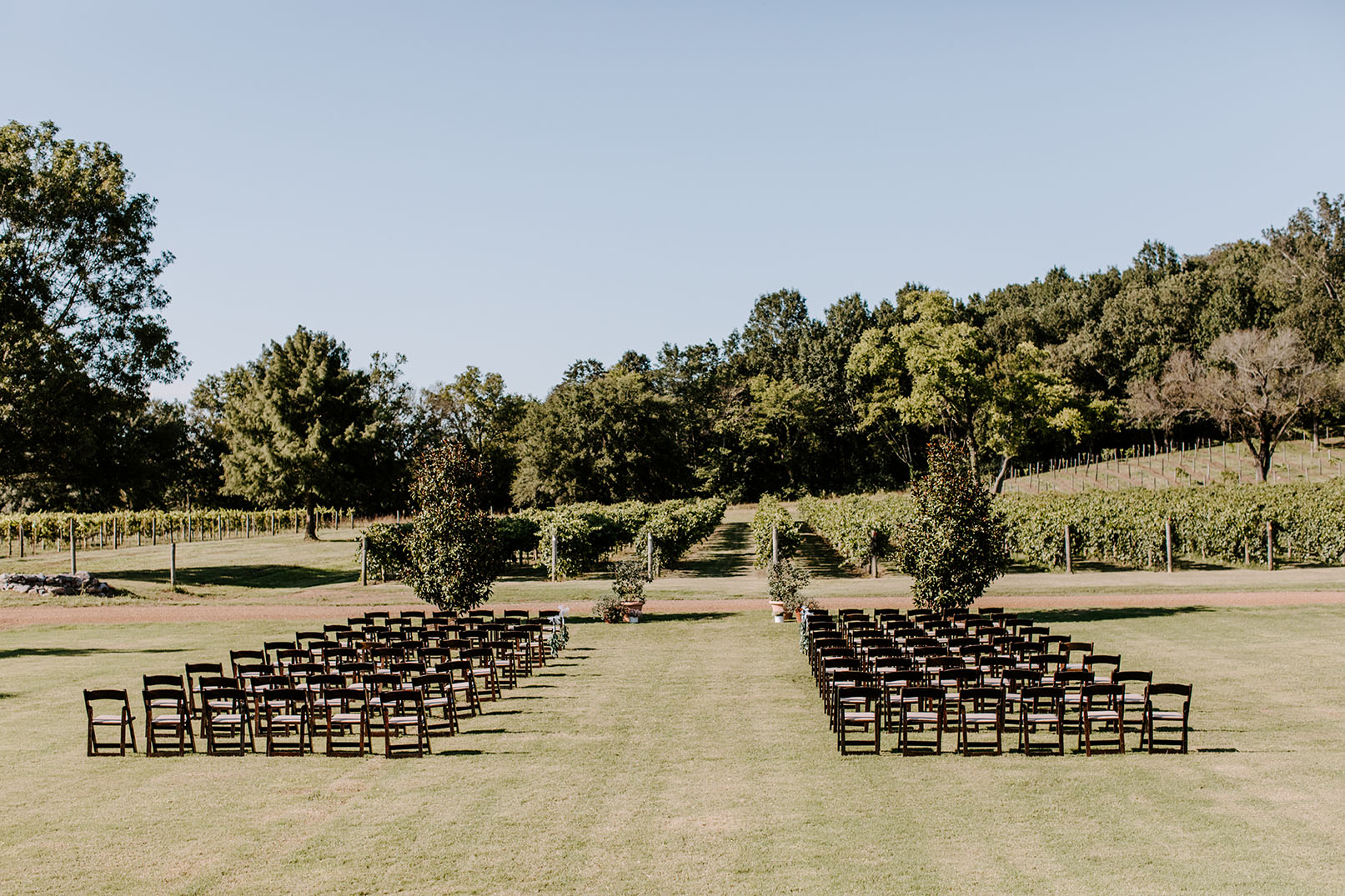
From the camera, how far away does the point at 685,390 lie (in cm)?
10294

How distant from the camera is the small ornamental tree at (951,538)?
24.0 meters

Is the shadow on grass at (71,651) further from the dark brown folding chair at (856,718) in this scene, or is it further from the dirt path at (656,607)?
the dark brown folding chair at (856,718)

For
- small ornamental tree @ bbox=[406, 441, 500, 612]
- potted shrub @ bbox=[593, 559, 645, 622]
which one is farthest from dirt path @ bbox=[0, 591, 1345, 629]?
small ornamental tree @ bbox=[406, 441, 500, 612]

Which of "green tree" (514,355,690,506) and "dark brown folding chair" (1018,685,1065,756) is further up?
"green tree" (514,355,690,506)

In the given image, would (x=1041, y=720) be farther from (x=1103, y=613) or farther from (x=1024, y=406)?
(x=1024, y=406)

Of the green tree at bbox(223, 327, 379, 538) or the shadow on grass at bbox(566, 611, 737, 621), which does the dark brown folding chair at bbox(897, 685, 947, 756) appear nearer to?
the shadow on grass at bbox(566, 611, 737, 621)

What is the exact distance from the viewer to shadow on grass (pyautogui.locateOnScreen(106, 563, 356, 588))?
40.7 m

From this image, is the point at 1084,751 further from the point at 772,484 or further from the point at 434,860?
the point at 772,484

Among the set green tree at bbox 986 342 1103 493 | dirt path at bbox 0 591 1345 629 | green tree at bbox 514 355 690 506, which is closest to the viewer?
dirt path at bbox 0 591 1345 629

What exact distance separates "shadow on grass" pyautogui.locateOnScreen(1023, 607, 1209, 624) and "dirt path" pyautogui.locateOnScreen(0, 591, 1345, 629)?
80cm

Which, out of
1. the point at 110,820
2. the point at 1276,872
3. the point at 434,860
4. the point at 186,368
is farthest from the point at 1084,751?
the point at 186,368

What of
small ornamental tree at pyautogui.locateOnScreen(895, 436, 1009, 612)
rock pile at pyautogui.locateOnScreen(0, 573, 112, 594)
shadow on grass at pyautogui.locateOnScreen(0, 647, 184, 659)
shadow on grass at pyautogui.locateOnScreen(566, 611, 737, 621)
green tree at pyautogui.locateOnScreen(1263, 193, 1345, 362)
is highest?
green tree at pyautogui.locateOnScreen(1263, 193, 1345, 362)

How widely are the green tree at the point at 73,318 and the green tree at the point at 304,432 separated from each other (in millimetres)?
16956

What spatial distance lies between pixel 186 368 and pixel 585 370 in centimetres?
6803
